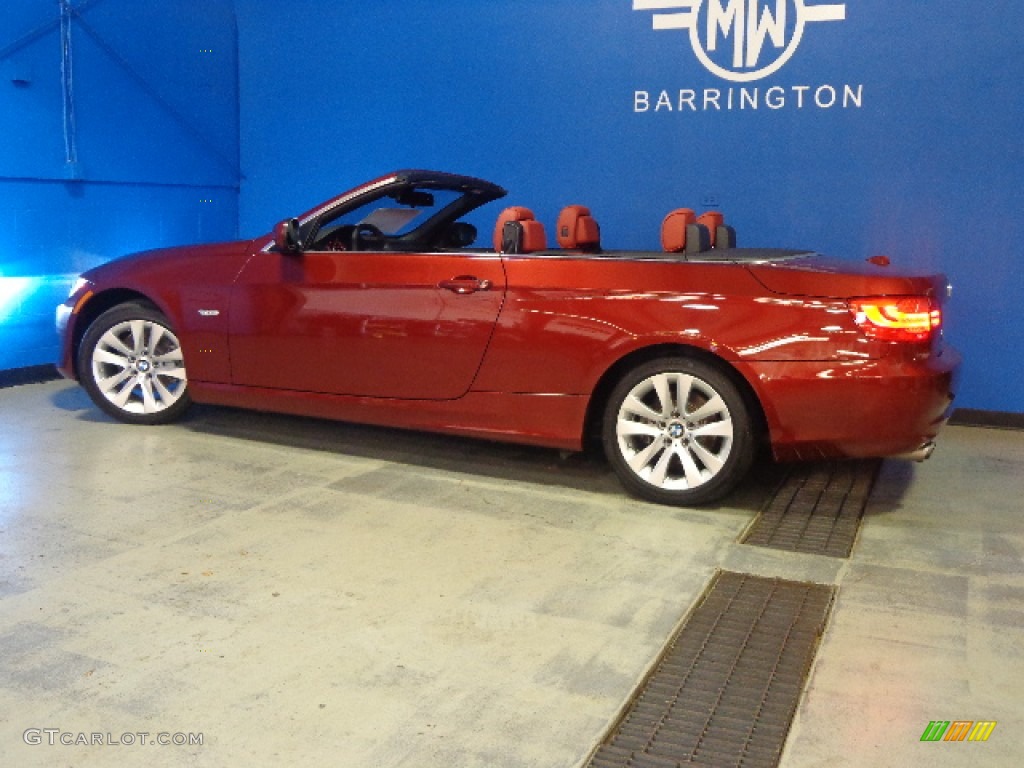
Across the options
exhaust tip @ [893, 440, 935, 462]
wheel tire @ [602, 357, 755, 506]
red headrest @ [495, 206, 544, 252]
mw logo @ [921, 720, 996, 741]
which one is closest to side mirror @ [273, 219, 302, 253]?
red headrest @ [495, 206, 544, 252]

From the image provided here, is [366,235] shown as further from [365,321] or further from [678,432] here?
[678,432]

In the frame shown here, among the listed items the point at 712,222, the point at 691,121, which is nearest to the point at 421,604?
the point at 712,222

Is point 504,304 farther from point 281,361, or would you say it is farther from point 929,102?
point 929,102

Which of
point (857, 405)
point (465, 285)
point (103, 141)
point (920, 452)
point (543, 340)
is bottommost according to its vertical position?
point (920, 452)

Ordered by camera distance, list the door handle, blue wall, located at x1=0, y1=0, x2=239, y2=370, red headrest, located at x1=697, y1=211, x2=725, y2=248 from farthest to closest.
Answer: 1. blue wall, located at x1=0, y1=0, x2=239, y2=370
2. red headrest, located at x1=697, y1=211, x2=725, y2=248
3. the door handle

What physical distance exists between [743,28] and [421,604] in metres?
4.65

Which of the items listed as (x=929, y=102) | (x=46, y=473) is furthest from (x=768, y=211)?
(x=46, y=473)

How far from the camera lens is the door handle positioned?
457 cm

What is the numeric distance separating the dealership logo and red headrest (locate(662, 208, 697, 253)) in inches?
78.7

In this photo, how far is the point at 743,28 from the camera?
632 centimetres

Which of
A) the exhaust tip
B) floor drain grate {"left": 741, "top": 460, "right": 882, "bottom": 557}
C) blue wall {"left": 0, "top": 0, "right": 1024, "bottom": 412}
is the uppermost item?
blue wall {"left": 0, "top": 0, "right": 1024, "bottom": 412}

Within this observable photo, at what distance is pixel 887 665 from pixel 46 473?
3.76 metres

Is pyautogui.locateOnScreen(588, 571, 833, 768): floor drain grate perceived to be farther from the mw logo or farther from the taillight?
the taillight

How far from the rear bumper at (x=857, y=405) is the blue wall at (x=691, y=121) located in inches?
89.2
